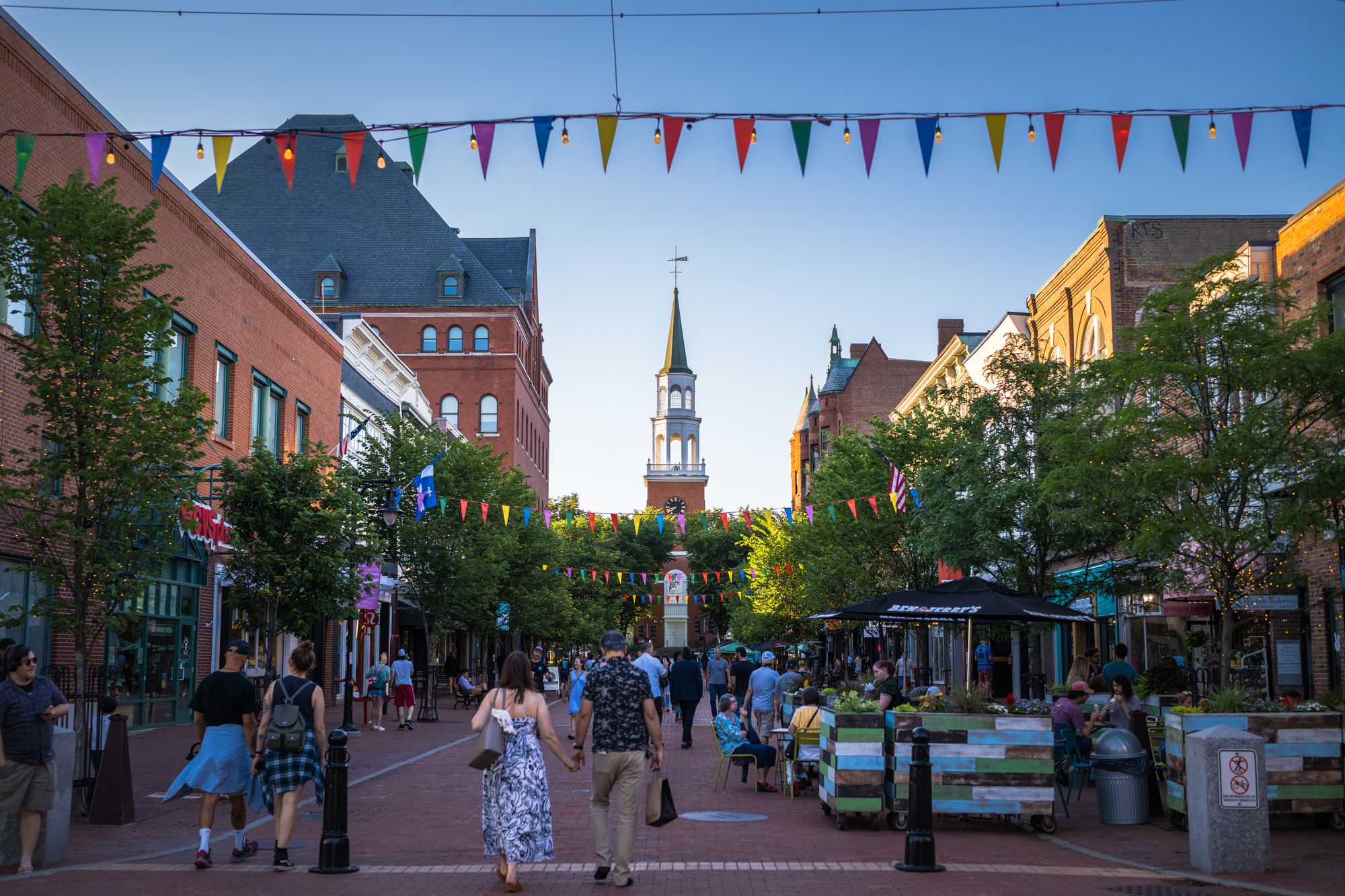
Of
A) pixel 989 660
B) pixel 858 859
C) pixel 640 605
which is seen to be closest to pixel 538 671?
pixel 989 660

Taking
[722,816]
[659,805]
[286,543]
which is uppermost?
[286,543]

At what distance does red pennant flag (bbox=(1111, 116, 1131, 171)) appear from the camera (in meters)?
12.6

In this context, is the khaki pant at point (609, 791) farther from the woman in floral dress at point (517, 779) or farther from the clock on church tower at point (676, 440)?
the clock on church tower at point (676, 440)

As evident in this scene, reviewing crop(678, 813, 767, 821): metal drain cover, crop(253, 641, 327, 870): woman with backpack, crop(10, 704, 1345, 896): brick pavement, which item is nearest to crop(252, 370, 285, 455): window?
crop(10, 704, 1345, 896): brick pavement

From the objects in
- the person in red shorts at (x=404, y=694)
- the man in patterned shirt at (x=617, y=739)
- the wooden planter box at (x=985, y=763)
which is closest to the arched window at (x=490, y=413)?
the person in red shorts at (x=404, y=694)

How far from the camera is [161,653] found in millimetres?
24500

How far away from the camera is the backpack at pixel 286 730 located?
10016 millimetres

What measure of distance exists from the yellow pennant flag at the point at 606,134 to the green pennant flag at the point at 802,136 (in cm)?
172

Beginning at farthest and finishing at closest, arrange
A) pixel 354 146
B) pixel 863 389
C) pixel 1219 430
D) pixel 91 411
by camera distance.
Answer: pixel 863 389
pixel 1219 430
pixel 91 411
pixel 354 146

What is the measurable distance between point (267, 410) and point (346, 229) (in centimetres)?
3970

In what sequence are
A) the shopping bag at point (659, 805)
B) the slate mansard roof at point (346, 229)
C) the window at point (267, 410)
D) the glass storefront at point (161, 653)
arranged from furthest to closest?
the slate mansard roof at point (346, 229) < the window at point (267, 410) < the glass storefront at point (161, 653) < the shopping bag at point (659, 805)

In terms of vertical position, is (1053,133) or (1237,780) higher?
(1053,133)

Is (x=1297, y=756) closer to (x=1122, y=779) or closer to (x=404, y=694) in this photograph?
(x=1122, y=779)

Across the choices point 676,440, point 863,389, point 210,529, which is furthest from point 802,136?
point 676,440
